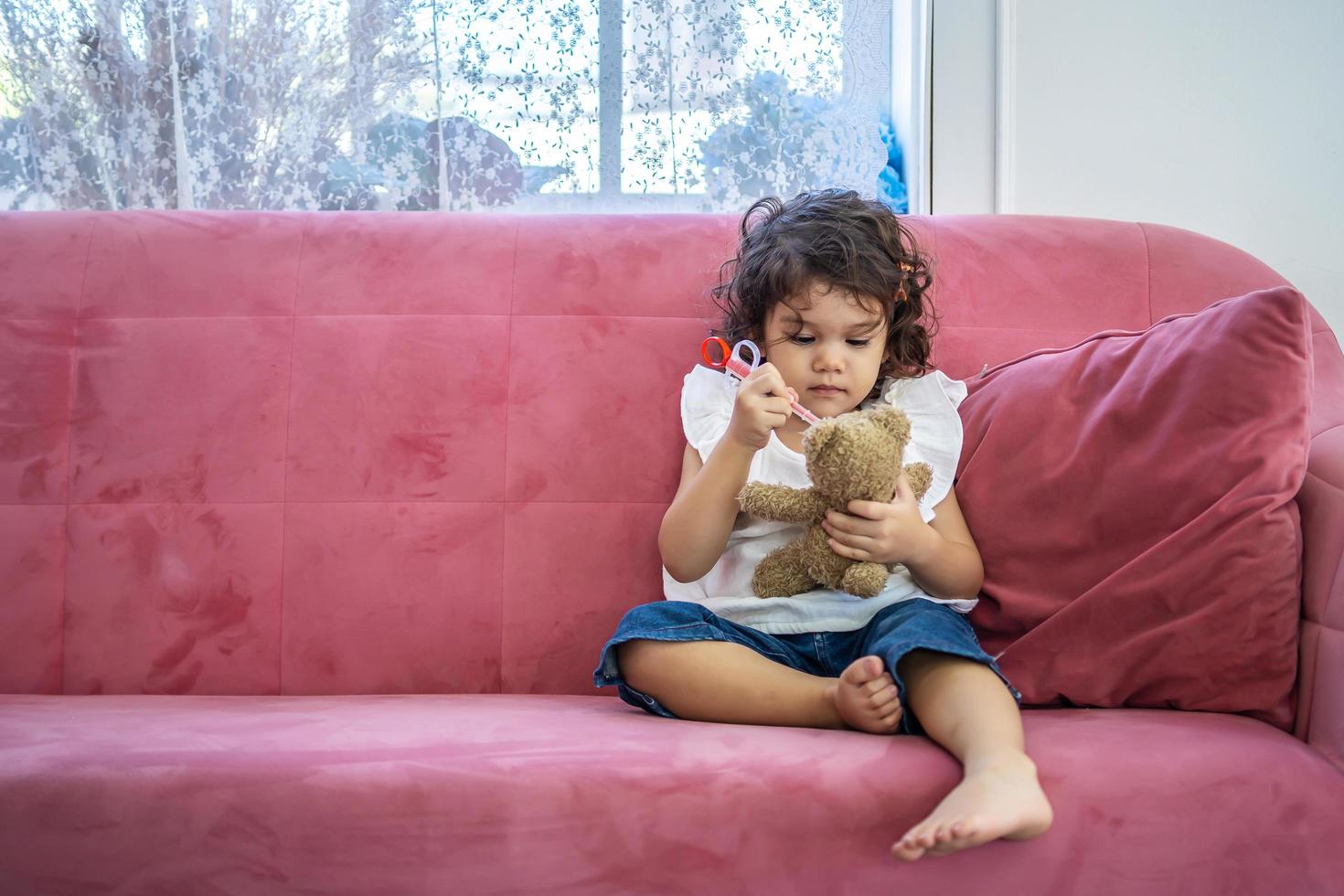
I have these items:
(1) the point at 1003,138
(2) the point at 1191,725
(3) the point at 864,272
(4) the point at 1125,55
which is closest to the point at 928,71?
(1) the point at 1003,138

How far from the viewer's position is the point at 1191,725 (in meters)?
0.89

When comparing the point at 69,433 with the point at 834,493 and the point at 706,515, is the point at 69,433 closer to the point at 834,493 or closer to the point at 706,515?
the point at 706,515

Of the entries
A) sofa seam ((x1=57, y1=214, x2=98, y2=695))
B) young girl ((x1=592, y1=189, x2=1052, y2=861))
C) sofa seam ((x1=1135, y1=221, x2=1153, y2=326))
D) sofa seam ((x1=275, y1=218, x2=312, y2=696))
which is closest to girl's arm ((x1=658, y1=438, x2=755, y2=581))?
A: young girl ((x1=592, y1=189, x2=1052, y2=861))

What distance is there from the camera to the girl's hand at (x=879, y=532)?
1.00 m

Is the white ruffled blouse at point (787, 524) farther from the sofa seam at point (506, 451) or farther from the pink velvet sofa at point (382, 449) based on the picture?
the sofa seam at point (506, 451)

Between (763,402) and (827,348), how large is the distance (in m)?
0.16

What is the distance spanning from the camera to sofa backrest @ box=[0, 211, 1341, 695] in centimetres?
126

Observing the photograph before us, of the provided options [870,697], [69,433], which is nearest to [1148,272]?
[870,697]

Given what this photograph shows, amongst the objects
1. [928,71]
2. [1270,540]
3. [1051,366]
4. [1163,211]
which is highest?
[928,71]

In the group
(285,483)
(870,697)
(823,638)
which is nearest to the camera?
(870,697)

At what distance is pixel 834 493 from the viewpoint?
100 cm

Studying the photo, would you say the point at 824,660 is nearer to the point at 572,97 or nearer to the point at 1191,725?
the point at 1191,725

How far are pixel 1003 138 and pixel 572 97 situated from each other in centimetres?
77

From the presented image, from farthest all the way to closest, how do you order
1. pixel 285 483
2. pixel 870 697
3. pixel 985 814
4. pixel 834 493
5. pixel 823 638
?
pixel 285 483 < pixel 823 638 < pixel 834 493 < pixel 870 697 < pixel 985 814
